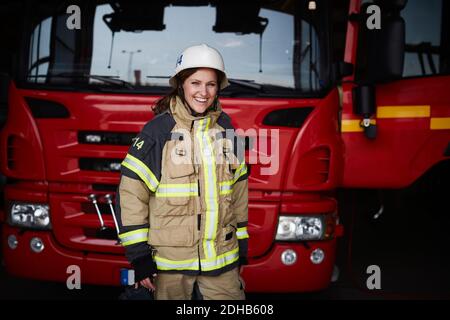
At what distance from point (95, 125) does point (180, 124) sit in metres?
1.06

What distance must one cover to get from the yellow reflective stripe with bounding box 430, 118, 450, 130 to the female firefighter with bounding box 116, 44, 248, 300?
229 centimetres

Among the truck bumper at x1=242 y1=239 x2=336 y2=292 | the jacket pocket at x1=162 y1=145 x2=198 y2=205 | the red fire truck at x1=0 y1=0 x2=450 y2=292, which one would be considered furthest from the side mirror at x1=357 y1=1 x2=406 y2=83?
the jacket pocket at x1=162 y1=145 x2=198 y2=205

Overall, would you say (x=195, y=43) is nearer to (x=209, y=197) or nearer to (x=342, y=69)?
(x=342, y=69)

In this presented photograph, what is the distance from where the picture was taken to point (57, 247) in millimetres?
3611

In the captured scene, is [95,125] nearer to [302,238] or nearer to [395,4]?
[302,238]

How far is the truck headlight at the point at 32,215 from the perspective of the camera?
3629mm

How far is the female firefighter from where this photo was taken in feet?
8.25

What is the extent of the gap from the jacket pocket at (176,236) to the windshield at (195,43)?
1226 millimetres

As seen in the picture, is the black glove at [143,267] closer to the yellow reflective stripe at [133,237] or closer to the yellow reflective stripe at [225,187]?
the yellow reflective stripe at [133,237]

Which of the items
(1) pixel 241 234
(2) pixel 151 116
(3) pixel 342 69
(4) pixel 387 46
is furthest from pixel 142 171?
(3) pixel 342 69

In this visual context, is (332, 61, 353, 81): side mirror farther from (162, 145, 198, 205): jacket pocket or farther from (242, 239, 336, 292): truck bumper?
(162, 145, 198, 205): jacket pocket

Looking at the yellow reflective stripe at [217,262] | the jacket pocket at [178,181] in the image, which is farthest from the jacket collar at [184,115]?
the yellow reflective stripe at [217,262]

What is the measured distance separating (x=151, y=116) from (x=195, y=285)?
47.3 inches
